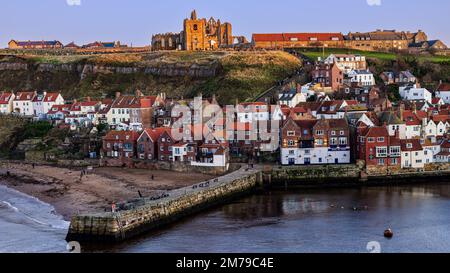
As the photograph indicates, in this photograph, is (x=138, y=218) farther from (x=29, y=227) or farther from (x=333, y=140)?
(x=333, y=140)

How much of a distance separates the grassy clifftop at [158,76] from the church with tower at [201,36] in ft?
22.8

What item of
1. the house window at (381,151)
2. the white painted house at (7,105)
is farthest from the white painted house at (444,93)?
the white painted house at (7,105)

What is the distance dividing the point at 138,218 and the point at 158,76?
205 feet

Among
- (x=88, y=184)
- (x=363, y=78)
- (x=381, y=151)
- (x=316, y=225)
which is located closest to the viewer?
(x=316, y=225)

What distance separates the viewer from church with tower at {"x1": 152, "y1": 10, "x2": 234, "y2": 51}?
105 metres

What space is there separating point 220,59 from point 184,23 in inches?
663

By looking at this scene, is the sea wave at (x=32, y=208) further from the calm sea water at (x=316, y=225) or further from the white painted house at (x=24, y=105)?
the white painted house at (x=24, y=105)

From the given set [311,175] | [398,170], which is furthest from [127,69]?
[398,170]

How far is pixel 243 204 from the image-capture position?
39281 mm

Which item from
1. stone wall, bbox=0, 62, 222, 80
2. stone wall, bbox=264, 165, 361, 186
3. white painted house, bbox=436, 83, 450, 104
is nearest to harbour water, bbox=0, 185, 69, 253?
stone wall, bbox=264, 165, 361, 186

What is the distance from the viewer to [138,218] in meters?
31.2

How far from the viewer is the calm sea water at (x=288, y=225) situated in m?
28.3

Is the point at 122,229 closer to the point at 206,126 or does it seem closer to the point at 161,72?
the point at 206,126
